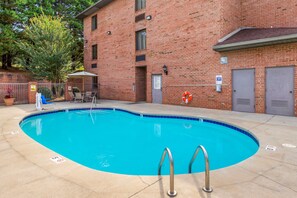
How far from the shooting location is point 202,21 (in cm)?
1077

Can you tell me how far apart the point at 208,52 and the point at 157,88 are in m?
4.24

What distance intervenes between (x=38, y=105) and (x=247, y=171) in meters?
10.6

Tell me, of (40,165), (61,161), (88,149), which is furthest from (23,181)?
(88,149)

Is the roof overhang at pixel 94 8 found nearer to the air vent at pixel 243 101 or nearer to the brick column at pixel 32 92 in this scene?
the brick column at pixel 32 92

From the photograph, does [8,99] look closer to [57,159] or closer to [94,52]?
[94,52]

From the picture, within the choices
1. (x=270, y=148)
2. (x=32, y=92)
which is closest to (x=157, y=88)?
(x=32, y=92)

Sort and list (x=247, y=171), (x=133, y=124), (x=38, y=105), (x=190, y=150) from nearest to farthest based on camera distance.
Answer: (x=247, y=171)
(x=190, y=150)
(x=133, y=124)
(x=38, y=105)

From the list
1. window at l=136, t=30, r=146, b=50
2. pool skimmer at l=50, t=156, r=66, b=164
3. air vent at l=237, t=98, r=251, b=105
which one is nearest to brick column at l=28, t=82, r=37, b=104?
window at l=136, t=30, r=146, b=50

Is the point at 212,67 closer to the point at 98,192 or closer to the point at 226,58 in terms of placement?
the point at 226,58

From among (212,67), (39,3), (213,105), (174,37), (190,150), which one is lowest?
(190,150)

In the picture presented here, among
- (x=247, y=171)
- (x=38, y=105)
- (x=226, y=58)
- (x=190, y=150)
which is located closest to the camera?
(x=247, y=171)

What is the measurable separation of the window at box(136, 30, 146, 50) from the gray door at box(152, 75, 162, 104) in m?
2.59

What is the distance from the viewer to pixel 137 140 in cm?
652

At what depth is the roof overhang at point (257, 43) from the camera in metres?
7.79
